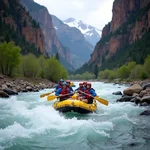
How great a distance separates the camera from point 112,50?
15812 cm

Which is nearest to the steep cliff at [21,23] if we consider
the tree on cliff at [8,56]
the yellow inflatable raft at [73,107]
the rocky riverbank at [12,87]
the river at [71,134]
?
the tree on cliff at [8,56]

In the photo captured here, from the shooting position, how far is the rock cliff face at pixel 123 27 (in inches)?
5044

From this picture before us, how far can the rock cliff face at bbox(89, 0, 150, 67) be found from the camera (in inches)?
5044

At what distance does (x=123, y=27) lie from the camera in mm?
155875

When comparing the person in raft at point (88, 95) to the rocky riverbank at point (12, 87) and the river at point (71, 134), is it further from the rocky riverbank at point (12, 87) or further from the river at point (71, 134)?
the rocky riverbank at point (12, 87)

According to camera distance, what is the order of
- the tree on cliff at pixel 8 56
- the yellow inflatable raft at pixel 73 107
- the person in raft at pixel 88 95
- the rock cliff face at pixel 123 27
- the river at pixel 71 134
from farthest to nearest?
the rock cliff face at pixel 123 27 < the tree on cliff at pixel 8 56 < the person in raft at pixel 88 95 < the yellow inflatable raft at pixel 73 107 < the river at pixel 71 134

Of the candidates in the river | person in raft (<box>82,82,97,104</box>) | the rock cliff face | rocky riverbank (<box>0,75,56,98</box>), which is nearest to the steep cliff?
the rock cliff face

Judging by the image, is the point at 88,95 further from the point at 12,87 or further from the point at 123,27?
the point at 123,27

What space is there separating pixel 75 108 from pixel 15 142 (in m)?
A: 5.73

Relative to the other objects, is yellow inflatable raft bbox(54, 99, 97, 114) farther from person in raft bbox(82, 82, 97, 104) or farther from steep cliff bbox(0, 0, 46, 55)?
steep cliff bbox(0, 0, 46, 55)

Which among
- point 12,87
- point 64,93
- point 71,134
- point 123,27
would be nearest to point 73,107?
point 64,93

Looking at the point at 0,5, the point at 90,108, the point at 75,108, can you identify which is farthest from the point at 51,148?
the point at 0,5

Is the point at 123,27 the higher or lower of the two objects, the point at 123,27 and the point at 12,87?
the higher

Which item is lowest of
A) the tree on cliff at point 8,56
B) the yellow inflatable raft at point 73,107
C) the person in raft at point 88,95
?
the yellow inflatable raft at point 73,107
